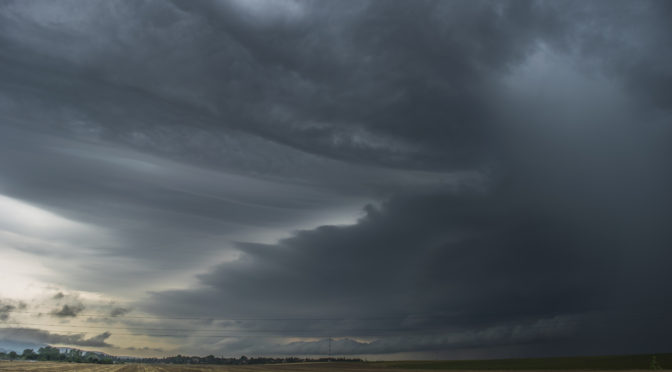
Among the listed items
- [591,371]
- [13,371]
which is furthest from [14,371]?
[591,371]

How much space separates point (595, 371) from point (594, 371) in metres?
0.59

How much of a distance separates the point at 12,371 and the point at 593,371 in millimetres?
202452

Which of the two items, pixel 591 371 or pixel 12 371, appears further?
pixel 591 371

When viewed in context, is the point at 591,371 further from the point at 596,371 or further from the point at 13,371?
the point at 13,371

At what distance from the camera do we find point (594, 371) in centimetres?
19050

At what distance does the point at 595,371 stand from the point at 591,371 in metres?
1.83

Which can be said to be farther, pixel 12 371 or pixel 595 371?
pixel 595 371

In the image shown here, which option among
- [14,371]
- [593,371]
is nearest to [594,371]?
[593,371]

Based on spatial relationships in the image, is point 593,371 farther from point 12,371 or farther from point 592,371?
point 12,371

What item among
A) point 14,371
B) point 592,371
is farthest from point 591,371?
point 14,371

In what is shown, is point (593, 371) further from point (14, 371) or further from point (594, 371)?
point (14, 371)

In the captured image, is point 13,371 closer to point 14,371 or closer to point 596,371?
point 14,371

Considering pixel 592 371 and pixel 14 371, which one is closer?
pixel 14 371

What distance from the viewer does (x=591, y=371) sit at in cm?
19038
